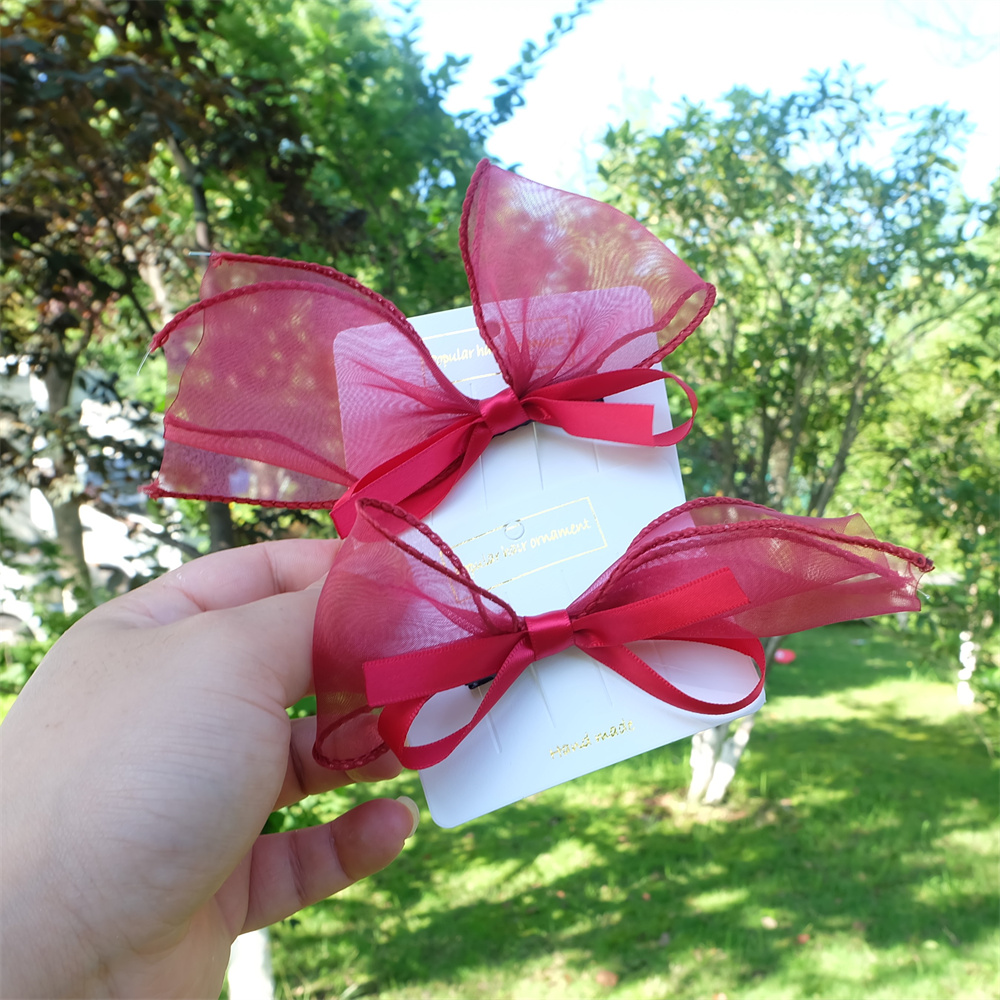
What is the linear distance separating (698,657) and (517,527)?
246 millimetres

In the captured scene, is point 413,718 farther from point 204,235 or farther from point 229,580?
point 204,235

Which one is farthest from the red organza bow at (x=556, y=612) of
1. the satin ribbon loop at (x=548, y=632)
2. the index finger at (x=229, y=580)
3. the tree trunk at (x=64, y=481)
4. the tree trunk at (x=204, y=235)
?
the tree trunk at (x=64, y=481)

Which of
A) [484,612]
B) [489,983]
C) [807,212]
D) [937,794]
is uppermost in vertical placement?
[807,212]

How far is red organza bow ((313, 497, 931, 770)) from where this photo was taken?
31.4 inches

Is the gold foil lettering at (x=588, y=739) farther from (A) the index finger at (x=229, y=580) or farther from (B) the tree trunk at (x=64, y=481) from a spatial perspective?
(B) the tree trunk at (x=64, y=481)

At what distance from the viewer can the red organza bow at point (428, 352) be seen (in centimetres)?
95

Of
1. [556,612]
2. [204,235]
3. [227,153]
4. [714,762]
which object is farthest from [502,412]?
[714,762]

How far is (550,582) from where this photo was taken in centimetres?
89

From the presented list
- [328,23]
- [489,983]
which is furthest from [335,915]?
[328,23]

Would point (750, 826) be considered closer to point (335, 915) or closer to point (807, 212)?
point (335, 915)

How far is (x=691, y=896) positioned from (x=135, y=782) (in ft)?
9.76

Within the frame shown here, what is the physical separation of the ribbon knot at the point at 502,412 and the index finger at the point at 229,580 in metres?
0.30

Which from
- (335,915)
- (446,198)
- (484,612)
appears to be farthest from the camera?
(335,915)

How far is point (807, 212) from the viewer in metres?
3.25
